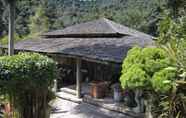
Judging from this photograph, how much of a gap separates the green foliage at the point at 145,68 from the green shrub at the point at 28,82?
2.69 meters

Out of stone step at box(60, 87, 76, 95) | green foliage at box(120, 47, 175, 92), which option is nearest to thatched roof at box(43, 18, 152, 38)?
stone step at box(60, 87, 76, 95)

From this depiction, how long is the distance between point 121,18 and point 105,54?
38.4 m

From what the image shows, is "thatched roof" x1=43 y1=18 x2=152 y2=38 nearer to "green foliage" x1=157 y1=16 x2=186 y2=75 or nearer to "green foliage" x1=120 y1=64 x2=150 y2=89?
"green foliage" x1=120 y1=64 x2=150 y2=89

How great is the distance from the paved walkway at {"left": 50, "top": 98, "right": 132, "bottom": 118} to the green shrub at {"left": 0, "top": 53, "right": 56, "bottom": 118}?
3.19 meters

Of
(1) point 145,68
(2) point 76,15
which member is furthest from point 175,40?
(2) point 76,15

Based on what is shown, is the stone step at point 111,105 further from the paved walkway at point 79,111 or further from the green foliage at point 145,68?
the green foliage at point 145,68

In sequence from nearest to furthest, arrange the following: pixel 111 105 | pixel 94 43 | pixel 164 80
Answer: pixel 164 80
pixel 111 105
pixel 94 43

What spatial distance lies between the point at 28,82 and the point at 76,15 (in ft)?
182

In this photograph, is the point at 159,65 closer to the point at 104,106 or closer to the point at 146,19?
the point at 104,106

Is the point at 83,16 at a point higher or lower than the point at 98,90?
higher

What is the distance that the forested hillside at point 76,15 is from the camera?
1849 inches

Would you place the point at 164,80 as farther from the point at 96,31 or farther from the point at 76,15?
the point at 76,15

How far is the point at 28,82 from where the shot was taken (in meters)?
8.75

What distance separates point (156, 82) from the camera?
9.52m
